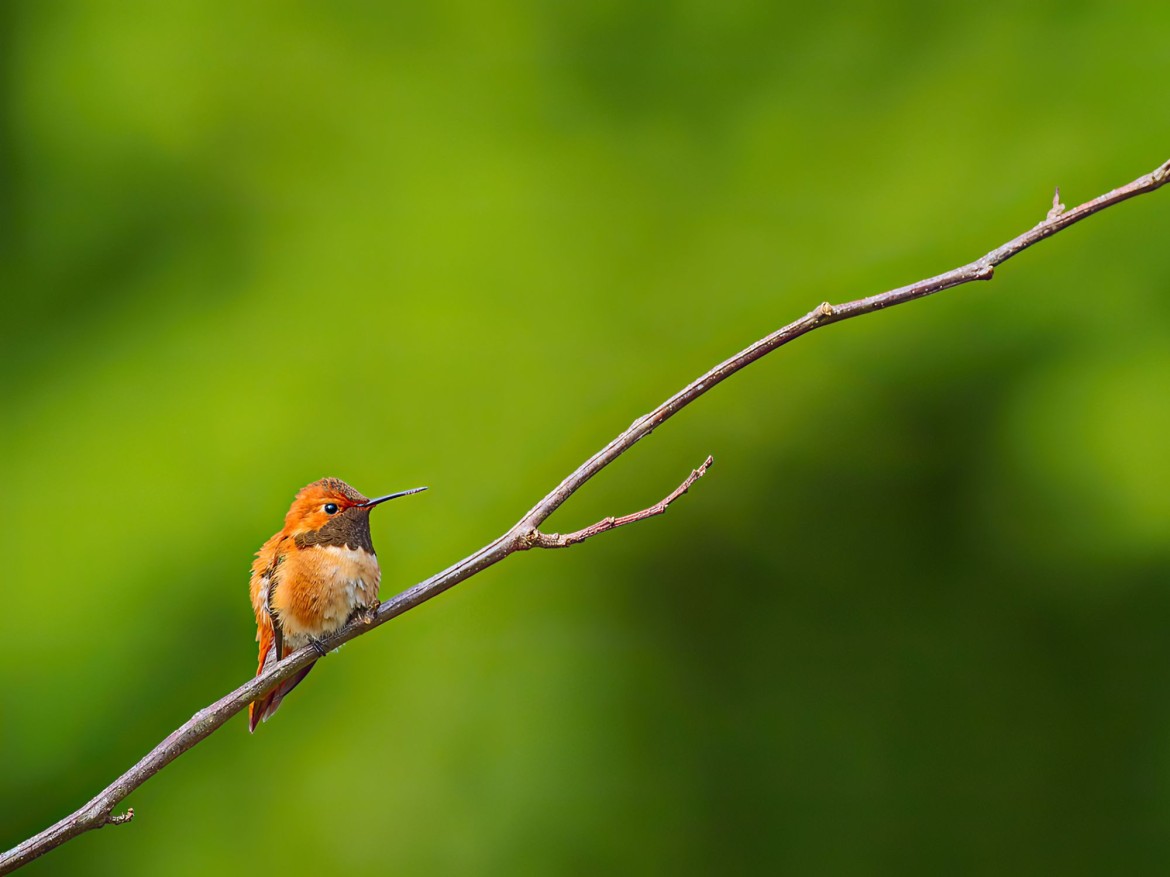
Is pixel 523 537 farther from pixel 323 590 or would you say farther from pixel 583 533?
pixel 323 590

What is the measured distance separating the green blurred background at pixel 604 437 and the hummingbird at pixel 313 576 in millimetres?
699

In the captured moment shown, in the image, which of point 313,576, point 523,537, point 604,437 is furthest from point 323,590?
point 604,437

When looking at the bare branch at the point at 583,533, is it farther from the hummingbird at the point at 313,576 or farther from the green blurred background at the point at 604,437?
the green blurred background at the point at 604,437

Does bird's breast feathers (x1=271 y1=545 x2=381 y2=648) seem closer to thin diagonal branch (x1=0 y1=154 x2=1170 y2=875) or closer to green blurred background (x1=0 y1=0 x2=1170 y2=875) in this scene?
thin diagonal branch (x1=0 y1=154 x2=1170 y2=875)

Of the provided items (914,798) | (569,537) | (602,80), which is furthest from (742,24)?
(569,537)

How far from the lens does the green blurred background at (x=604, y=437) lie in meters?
1.35

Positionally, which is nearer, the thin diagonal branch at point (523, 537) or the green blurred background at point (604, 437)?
the thin diagonal branch at point (523, 537)

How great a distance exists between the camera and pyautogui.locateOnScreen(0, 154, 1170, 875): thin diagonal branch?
1.64 ft

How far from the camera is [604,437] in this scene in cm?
147

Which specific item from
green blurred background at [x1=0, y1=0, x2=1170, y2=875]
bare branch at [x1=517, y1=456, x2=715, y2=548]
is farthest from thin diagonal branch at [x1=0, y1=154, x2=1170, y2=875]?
green blurred background at [x1=0, y1=0, x2=1170, y2=875]

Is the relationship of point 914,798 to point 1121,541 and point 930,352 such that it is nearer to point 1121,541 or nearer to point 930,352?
point 1121,541

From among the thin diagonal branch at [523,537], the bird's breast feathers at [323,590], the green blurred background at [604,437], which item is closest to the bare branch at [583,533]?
the thin diagonal branch at [523,537]

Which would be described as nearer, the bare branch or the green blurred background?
the bare branch

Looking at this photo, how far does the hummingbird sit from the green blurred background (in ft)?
2.29
